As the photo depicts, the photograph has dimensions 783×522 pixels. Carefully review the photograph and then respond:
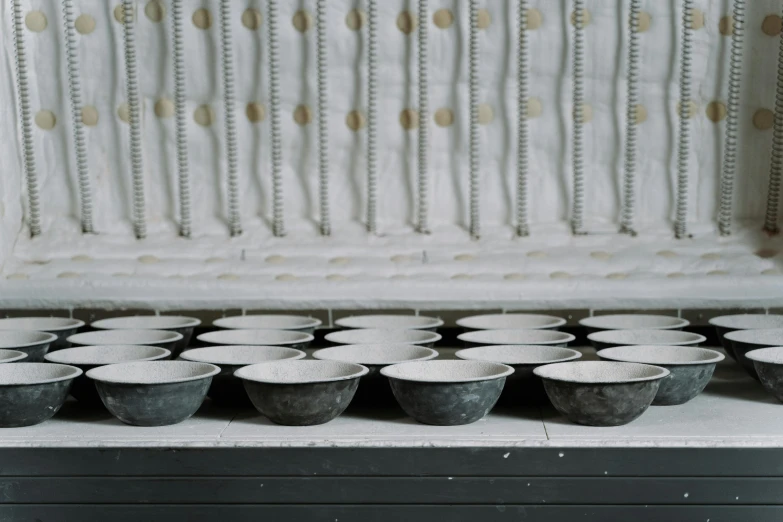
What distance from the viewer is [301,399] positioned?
1.54 m

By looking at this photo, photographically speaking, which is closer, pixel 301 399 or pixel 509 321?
pixel 301 399

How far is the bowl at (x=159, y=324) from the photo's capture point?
2082mm

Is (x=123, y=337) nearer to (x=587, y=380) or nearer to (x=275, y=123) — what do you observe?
(x=275, y=123)

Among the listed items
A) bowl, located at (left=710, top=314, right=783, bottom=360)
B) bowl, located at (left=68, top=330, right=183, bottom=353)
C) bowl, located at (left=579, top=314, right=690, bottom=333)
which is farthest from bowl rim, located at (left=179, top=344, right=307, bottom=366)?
bowl, located at (left=710, top=314, right=783, bottom=360)

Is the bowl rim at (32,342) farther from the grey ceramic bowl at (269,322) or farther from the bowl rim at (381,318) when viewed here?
the bowl rim at (381,318)

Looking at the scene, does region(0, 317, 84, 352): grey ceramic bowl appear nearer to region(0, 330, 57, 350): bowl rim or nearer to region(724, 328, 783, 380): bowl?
region(0, 330, 57, 350): bowl rim

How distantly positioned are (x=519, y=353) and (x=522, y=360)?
2cm

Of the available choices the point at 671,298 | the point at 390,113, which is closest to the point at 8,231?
the point at 390,113

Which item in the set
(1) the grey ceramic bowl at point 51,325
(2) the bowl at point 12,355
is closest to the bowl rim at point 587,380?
(2) the bowl at point 12,355

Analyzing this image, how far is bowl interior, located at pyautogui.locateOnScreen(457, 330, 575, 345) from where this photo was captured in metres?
1.98

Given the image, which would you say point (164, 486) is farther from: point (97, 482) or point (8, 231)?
point (8, 231)

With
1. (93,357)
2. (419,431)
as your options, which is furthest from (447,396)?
(93,357)

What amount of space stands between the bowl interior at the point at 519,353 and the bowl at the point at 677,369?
0.09 metres

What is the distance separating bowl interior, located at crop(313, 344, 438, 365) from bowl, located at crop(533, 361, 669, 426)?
28 centimetres
